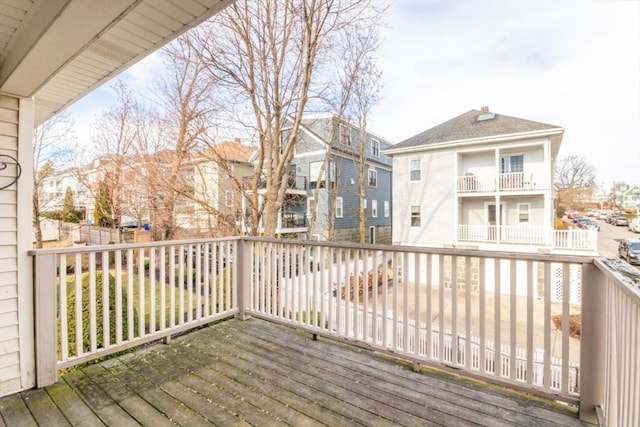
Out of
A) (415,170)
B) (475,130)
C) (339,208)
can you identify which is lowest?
(339,208)

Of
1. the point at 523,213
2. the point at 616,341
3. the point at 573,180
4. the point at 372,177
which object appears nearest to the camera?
the point at 616,341

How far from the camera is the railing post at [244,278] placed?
12.5ft

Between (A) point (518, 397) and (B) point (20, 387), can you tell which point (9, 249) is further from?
(A) point (518, 397)

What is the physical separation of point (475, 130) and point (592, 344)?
1257 centimetres

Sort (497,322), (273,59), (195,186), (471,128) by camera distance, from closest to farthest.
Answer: (497,322) < (273,59) < (195,186) < (471,128)

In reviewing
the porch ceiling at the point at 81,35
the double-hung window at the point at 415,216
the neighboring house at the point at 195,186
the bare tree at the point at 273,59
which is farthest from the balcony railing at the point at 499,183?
the porch ceiling at the point at 81,35

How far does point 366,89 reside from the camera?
10867 mm

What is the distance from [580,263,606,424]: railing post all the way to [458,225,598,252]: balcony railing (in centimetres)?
1140

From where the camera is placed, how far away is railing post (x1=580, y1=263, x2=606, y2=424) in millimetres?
1896

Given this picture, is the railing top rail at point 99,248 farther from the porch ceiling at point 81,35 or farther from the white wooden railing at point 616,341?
the white wooden railing at point 616,341

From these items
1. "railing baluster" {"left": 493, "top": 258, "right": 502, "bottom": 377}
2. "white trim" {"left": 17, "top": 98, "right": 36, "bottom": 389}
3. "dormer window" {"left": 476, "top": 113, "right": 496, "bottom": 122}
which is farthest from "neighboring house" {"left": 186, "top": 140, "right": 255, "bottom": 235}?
"dormer window" {"left": 476, "top": 113, "right": 496, "bottom": 122}

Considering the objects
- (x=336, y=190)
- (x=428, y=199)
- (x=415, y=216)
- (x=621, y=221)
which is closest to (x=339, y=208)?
(x=336, y=190)

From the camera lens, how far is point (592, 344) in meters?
1.93

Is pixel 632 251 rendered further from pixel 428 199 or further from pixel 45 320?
pixel 45 320
